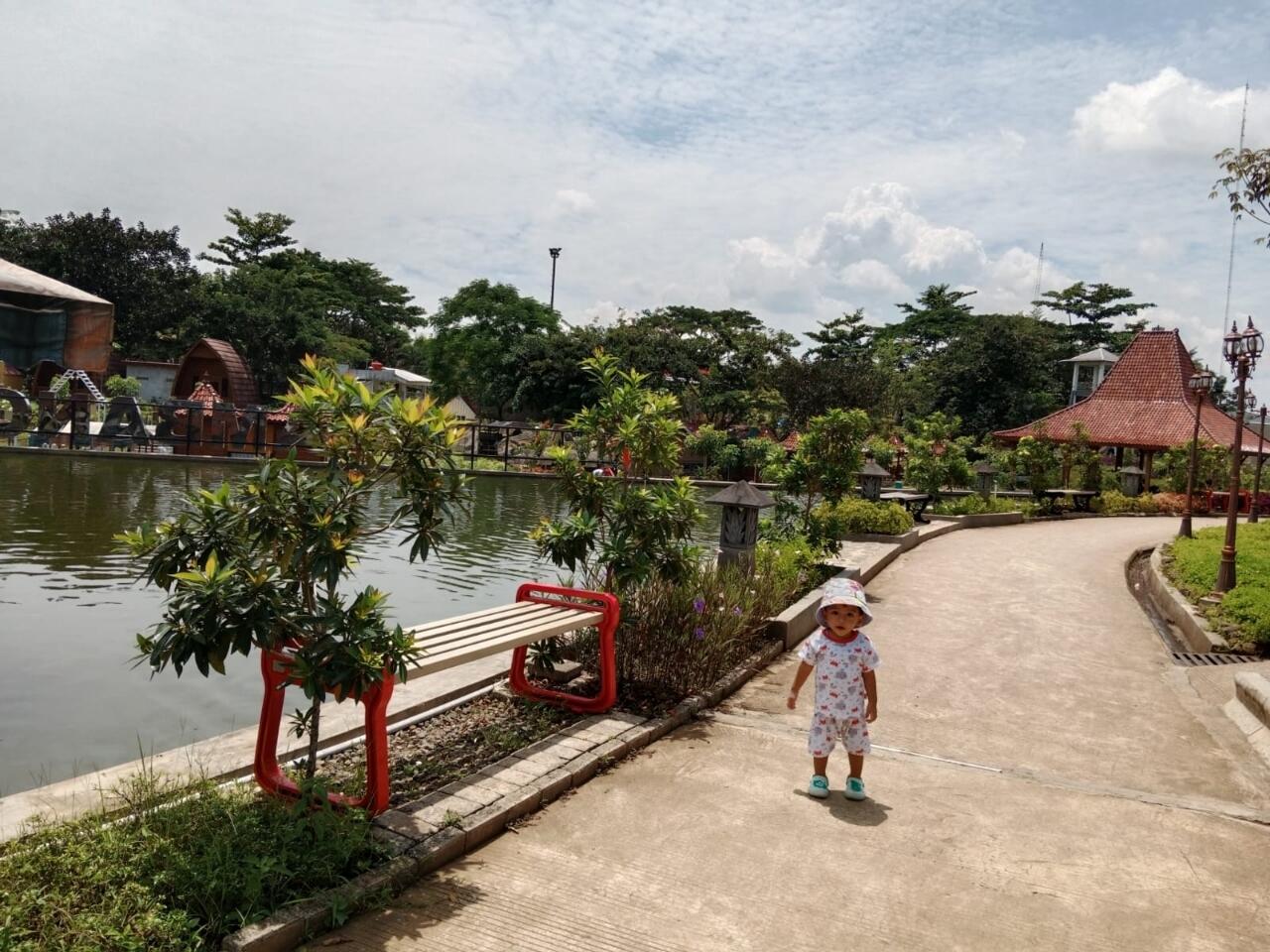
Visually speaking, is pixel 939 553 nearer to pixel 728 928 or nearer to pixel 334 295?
pixel 728 928

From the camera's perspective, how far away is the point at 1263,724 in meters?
6.30

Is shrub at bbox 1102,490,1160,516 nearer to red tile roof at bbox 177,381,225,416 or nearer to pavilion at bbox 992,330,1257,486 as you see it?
pavilion at bbox 992,330,1257,486

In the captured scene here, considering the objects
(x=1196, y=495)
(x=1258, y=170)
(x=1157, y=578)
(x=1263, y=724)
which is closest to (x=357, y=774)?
(x=1263, y=724)

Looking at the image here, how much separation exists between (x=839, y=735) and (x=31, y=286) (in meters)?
40.9

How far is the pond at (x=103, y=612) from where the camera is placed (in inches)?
233

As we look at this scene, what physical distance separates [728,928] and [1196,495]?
27382 mm

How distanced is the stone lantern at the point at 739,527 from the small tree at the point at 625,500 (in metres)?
2.32

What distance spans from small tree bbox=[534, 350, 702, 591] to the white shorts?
1751 millimetres

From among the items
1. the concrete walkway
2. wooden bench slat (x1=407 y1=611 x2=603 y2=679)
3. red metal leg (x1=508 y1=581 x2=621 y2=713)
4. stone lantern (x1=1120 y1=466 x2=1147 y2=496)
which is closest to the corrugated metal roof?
red metal leg (x1=508 y1=581 x2=621 y2=713)

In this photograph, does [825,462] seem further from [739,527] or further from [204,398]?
→ [204,398]

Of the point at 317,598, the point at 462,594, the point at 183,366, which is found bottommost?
the point at 462,594

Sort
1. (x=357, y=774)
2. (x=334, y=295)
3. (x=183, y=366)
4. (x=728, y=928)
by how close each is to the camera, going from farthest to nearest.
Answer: (x=334, y=295) < (x=183, y=366) < (x=357, y=774) < (x=728, y=928)

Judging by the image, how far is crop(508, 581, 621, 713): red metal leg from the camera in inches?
224

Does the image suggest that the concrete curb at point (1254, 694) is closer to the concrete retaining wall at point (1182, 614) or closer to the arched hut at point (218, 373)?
the concrete retaining wall at point (1182, 614)
